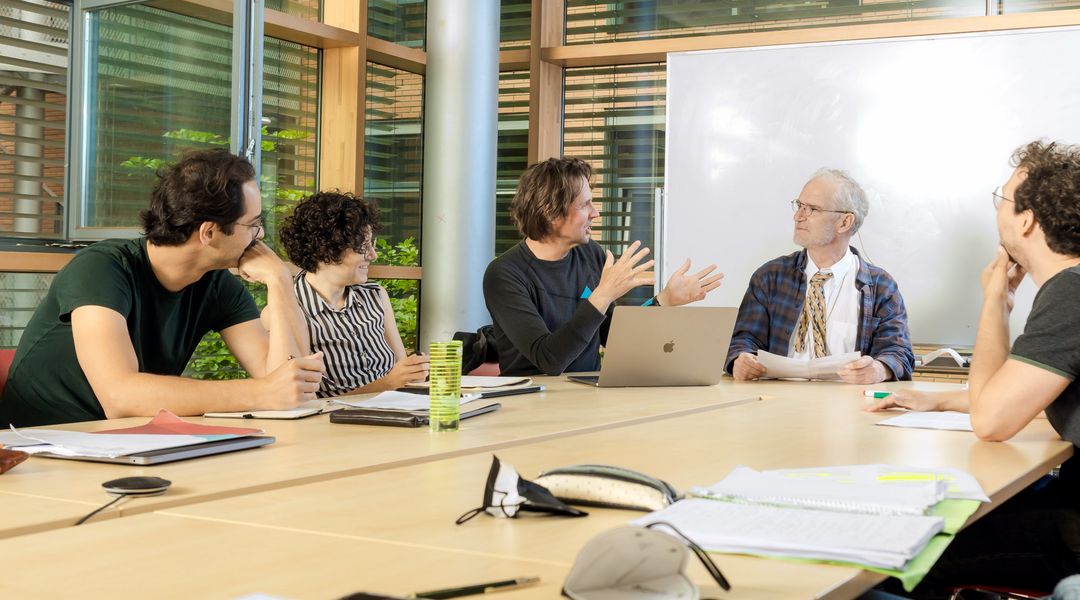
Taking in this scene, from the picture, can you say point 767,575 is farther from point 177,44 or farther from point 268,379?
point 177,44

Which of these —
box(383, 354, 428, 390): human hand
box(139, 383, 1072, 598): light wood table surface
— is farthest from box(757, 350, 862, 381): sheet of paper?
box(383, 354, 428, 390): human hand

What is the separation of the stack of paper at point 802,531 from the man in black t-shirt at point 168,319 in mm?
1210

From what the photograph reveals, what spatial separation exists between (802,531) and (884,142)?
12.9 ft

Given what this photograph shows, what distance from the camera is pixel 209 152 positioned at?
8.40ft

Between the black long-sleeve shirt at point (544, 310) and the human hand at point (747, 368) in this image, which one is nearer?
the black long-sleeve shirt at point (544, 310)

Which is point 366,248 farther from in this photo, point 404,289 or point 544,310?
point 404,289

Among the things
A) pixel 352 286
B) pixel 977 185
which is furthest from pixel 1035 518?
pixel 977 185

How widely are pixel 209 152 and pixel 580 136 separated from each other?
3.53 m

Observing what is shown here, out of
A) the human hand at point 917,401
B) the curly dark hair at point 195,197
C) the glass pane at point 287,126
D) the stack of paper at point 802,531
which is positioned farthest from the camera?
the glass pane at point 287,126

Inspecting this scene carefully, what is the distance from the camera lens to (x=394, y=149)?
5680 millimetres

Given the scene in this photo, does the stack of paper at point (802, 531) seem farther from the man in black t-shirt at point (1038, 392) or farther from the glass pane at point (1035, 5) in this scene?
the glass pane at point (1035, 5)

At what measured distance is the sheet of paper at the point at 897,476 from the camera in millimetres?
1420

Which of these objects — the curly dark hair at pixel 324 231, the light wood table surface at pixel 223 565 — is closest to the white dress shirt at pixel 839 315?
the curly dark hair at pixel 324 231

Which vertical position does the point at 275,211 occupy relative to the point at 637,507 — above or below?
above
